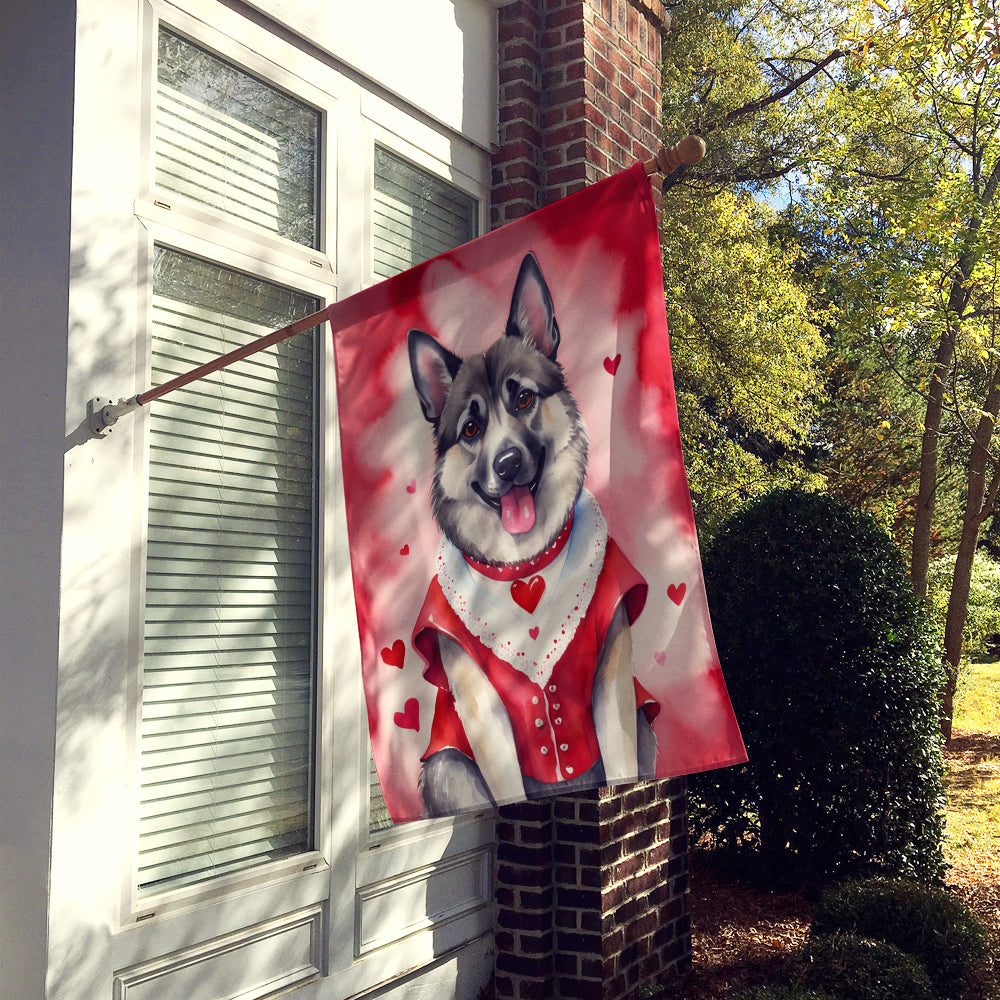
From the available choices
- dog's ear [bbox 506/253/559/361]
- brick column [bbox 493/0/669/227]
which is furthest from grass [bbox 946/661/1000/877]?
dog's ear [bbox 506/253/559/361]

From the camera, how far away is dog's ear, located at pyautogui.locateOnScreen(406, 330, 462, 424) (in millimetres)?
2551

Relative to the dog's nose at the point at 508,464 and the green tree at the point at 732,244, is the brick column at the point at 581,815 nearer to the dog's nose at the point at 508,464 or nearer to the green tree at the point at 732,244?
the dog's nose at the point at 508,464

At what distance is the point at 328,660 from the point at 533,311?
5.58 feet

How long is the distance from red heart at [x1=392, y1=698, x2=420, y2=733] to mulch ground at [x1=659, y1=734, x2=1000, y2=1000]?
287 cm

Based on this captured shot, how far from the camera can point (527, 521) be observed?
2455mm

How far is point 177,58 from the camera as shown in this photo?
3.23m

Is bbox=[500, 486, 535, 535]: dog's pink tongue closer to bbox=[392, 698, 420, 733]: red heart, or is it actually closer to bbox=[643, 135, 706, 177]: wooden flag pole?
bbox=[392, 698, 420, 733]: red heart

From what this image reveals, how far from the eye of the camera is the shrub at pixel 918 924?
4.45 metres

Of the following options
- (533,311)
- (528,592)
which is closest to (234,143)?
(533,311)

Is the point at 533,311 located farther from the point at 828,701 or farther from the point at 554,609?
the point at 828,701

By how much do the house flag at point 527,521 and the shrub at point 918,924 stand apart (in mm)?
2800

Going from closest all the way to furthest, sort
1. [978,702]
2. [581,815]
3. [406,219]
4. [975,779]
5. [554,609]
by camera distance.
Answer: [554,609] < [406,219] < [581,815] < [975,779] < [978,702]

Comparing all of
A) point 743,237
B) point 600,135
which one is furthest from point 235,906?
point 743,237

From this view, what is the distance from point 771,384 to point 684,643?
10484 mm
